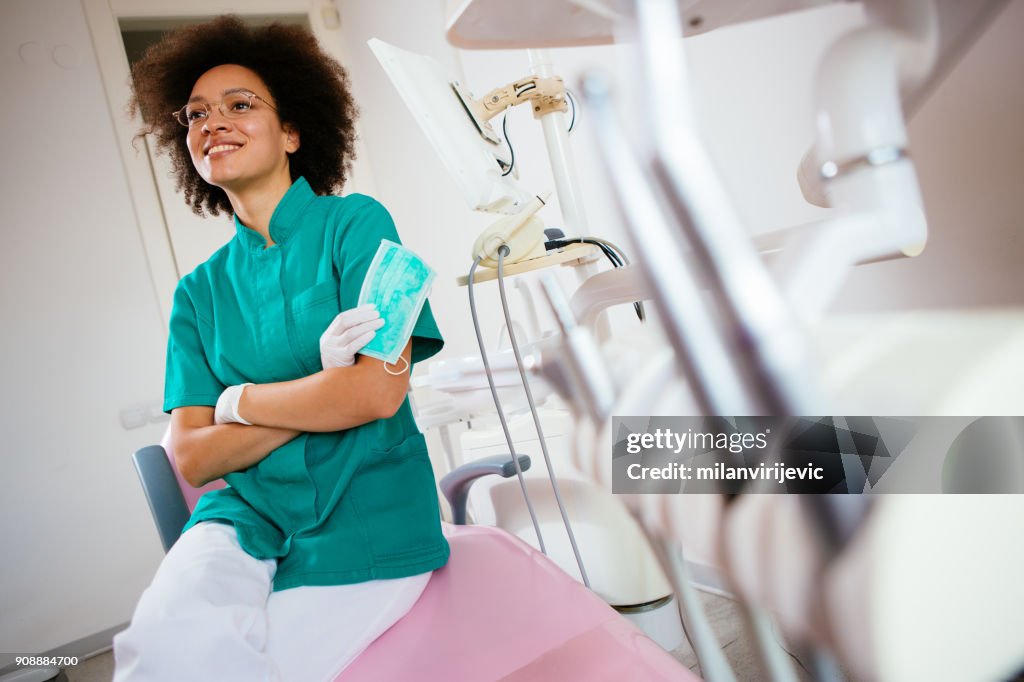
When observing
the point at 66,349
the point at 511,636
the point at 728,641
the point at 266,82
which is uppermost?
the point at 266,82

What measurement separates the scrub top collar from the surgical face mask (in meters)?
0.23

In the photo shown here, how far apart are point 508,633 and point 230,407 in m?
0.52

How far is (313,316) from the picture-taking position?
98 centimetres

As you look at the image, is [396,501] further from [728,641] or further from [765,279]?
[728,641]

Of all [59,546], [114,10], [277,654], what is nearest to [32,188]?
[114,10]

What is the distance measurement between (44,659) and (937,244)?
115 inches

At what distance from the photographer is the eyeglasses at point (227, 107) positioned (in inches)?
43.6

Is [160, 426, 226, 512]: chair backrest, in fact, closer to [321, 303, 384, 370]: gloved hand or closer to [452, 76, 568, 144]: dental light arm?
[321, 303, 384, 370]: gloved hand

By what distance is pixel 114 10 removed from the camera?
2.74 meters

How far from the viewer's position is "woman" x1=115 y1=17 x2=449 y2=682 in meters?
0.73

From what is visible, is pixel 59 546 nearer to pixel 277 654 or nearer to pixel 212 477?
Answer: pixel 212 477

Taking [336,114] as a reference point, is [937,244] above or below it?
below

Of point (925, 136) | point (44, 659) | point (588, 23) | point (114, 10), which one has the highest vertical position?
point (114, 10)

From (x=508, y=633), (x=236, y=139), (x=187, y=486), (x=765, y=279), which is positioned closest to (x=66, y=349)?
(x=187, y=486)
